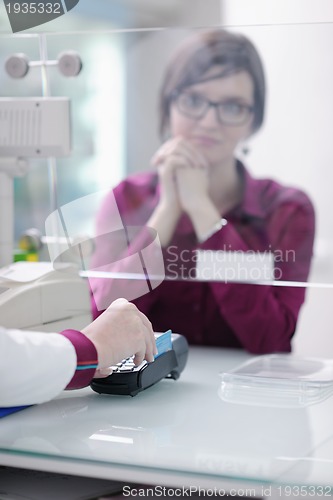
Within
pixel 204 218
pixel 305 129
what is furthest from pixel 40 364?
pixel 305 129

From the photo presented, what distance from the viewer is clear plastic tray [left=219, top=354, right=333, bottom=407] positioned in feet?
4.11

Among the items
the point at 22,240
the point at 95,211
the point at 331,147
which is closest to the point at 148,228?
the point at 95,211

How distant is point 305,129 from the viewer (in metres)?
1.68

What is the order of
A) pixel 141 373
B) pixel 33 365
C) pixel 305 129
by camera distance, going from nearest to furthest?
pixel 33 365 → pixel 141 373 → pixel 305 129

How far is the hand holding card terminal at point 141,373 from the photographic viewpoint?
1.22m

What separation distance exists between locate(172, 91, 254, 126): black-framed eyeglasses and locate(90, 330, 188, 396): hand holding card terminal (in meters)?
0.55

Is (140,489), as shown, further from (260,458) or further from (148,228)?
(148,228)

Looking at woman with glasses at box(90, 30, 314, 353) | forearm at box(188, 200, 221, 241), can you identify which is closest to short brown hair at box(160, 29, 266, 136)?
woman with glasses at box(90, 30, 314, 353)

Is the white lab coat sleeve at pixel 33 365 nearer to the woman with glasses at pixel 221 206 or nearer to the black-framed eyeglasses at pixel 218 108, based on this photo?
the woman with glasses at pixel 221 206

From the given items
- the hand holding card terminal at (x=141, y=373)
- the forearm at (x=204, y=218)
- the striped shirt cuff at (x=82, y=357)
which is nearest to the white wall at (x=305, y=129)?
the forearm at (x=204, y=218)

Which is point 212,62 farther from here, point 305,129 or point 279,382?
point 279,382

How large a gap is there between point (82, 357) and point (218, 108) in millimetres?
774

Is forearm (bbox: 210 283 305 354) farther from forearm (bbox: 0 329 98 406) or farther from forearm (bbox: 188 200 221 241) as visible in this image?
forearm (bbox: 0 329 98 406)

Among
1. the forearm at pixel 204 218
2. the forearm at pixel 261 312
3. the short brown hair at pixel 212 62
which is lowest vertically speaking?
the forearm at pixel 261 312
